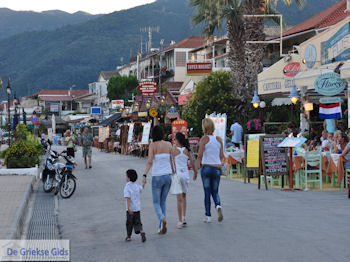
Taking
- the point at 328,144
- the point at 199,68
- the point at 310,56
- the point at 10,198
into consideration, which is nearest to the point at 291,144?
the point at 328,144

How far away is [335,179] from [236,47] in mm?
11956

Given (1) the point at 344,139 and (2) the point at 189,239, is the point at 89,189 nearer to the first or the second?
(1) the point at 344,139

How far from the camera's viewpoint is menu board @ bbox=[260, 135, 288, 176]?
49.0ft

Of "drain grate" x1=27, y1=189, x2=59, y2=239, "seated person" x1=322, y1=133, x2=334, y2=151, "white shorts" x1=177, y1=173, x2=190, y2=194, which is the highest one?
"seated person" x1=322, y1=133, x2=334, y2=151

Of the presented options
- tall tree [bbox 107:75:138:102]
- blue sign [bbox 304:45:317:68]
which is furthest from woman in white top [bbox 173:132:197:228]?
tall tree [bbox 107:75:138:102]

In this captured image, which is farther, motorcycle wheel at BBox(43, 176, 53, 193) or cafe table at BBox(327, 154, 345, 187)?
motorcycle wheel at BBox(43, 176, 53, 193)

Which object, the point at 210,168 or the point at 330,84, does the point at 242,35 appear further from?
the point at 210,168

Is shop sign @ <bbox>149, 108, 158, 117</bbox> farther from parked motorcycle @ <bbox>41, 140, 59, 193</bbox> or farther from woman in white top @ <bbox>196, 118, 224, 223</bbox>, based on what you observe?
woman in white top @ <bbox>196, 118, 224, 223</bbox>

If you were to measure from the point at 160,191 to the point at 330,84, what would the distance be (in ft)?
30.9

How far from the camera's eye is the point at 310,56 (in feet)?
63.2

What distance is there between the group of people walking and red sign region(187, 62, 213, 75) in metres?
22.0

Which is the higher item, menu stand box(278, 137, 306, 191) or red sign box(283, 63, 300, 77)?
red sign box(283, 63, 300, 77)

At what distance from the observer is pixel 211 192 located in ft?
31.8

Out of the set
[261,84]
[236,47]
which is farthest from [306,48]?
[236,47]
